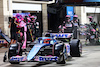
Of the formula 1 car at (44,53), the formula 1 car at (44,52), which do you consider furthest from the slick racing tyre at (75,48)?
the formula 1 car at (44,53)

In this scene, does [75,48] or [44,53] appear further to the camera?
[75,48]

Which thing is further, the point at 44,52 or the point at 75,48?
the point at 75,48

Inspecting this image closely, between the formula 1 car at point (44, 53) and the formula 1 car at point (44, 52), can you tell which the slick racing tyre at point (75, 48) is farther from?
the formula 1 car at point (44, 53)

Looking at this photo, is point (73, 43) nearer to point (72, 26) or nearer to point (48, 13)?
point (72, 26)

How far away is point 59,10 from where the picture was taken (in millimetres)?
31500

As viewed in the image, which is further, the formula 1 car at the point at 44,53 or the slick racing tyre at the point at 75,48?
the slick racing tyre at the point at 75,48

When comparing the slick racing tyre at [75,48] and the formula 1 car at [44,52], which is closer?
the formula 1 car at [44,52]

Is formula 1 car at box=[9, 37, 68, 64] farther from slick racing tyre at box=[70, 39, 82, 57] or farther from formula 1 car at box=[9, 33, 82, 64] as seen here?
slick racing tyre at box=[70, 39, 82, 57]

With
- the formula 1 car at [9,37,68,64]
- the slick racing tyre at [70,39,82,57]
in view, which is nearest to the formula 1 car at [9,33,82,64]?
the formula 1 car at [9,37,68,64]

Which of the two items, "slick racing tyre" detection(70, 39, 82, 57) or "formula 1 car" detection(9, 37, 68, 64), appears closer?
"formula 1 car" detection(9, 37, 68, 64)

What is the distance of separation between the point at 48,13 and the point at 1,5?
27.0ft

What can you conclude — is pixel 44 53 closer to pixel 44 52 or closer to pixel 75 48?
pixel 44 52

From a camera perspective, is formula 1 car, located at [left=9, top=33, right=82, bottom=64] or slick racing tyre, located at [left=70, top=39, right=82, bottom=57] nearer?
formula 1 car, located at [left=9, top=33, right=82, bottom=64]

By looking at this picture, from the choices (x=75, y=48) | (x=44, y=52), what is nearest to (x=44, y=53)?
(x=44, y=52)
